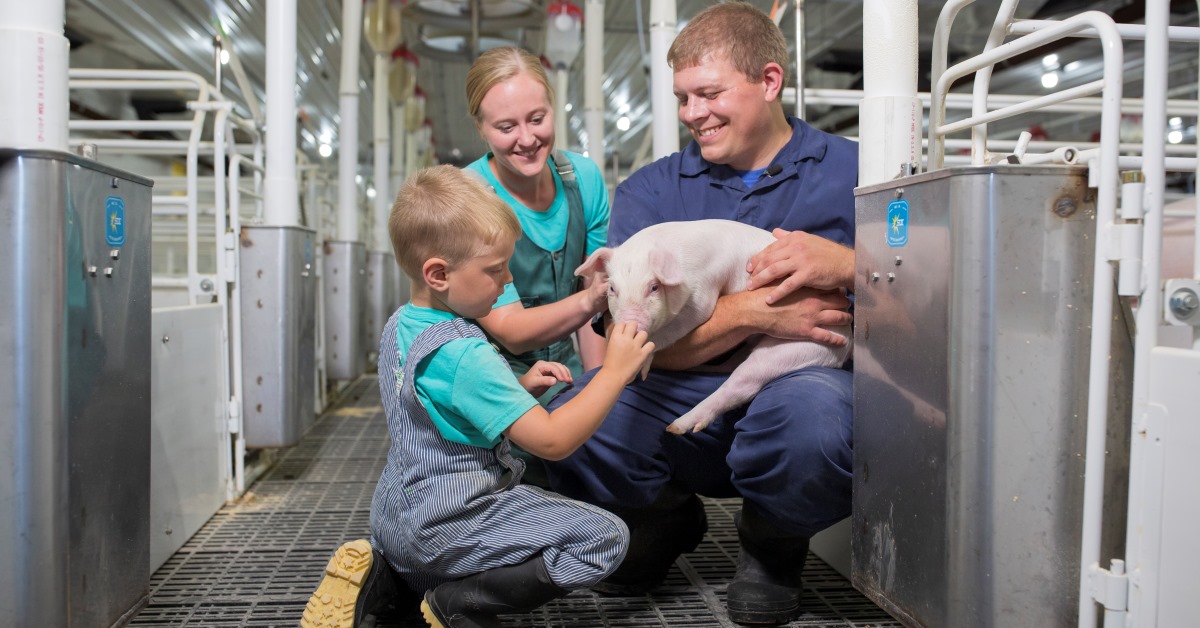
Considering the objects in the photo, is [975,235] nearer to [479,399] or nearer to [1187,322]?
[1187,322]

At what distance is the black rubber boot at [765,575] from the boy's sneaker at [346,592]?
2.46 feet

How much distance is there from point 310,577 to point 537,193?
1.13 m

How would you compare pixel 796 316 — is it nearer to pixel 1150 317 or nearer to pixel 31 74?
pixel 1150 317

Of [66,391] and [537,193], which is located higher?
[537,193]

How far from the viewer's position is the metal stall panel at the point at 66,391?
142 centimetres

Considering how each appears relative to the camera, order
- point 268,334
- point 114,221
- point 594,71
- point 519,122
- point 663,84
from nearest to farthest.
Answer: point 114,221, point 519,122, point 268,334, point 663,84, point 594,71

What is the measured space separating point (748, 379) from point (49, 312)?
4.36 ft

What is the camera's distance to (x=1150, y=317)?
1155 mm

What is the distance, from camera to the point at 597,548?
1.63m

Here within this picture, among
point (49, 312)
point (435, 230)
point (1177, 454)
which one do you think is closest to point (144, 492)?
point (49, 312)

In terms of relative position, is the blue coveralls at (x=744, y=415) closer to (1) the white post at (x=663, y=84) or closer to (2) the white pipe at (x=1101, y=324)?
(2) the white pipe at (x=1101, y=324)

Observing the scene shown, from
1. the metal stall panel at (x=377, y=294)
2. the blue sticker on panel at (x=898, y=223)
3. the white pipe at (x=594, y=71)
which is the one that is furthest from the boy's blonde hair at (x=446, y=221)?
the metal stall panel at (x=377, y=294)

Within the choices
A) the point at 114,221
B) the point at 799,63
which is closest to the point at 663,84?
the point at 799,63

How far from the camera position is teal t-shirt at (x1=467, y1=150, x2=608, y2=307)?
2.28 m
